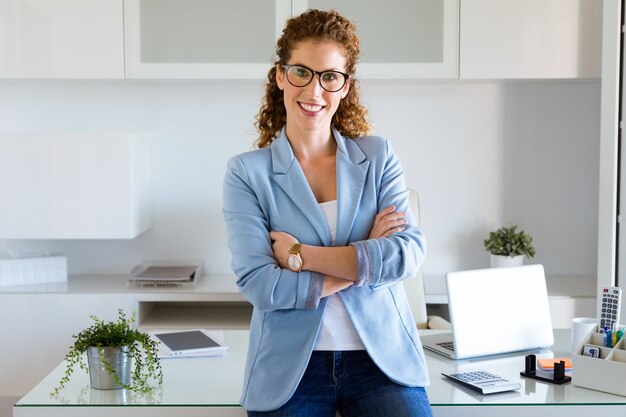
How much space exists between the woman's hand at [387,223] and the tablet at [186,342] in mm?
577

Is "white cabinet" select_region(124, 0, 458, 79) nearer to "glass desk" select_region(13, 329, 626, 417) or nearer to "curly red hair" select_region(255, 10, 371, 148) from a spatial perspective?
"curly red hair" select_region(255, 10, 371, 148)

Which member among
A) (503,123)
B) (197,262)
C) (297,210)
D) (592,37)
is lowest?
(197,262)

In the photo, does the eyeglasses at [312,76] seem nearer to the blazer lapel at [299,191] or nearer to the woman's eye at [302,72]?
the woman's eye at [302,72]

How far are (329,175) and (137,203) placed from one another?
1.87m

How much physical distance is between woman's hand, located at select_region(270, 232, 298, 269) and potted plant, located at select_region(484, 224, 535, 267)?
2.09m

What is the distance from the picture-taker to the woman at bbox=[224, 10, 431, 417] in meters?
1.88

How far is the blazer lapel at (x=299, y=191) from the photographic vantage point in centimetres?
199

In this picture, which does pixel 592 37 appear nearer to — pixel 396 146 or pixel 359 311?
→ pixel 396 146

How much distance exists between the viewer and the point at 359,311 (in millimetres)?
1919

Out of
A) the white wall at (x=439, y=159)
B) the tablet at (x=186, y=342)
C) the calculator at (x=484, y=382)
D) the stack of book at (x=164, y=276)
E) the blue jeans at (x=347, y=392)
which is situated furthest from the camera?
the white wall at (x=439, y=159)

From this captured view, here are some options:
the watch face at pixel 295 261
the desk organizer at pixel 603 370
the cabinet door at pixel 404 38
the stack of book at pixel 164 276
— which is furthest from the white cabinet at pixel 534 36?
the watch face at pixel 295 261

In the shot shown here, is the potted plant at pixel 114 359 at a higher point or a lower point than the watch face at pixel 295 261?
lower

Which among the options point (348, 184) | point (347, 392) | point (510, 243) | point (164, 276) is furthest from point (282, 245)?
point (510, 243)

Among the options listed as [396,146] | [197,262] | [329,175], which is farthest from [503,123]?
[329,175]
